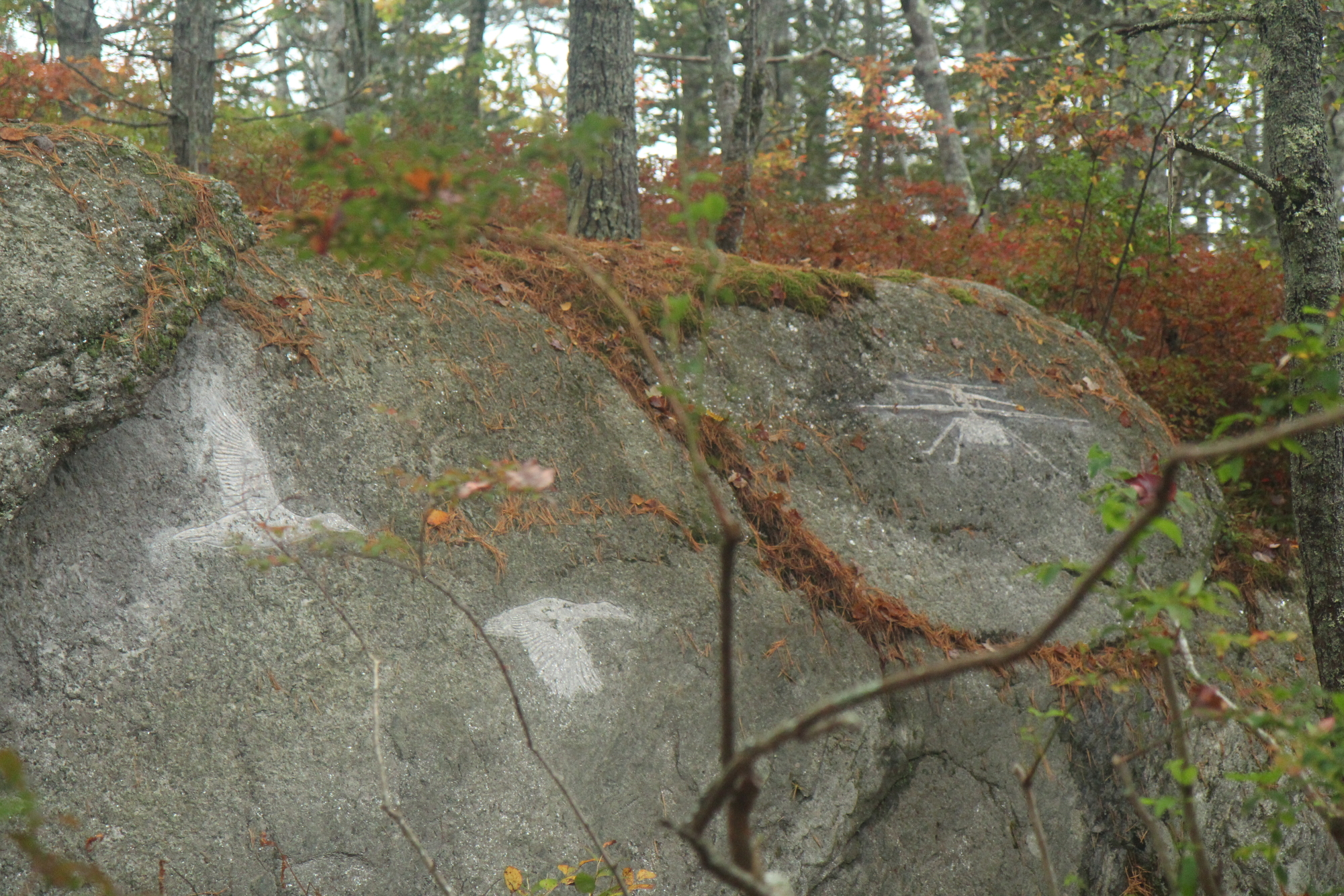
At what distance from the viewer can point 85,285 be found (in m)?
3.36

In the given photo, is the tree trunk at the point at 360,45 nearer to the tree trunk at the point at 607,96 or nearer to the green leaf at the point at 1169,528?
the tree trunk at the point at 607,96

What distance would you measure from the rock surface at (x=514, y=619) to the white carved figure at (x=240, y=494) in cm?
1

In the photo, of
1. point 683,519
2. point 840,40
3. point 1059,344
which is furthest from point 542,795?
point 840,40

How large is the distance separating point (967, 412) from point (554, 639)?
3.14m

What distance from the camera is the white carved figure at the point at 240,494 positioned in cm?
343

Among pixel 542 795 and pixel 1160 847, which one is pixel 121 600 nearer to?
pixel 542 795

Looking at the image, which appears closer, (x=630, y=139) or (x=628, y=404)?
(x=628, y=404)

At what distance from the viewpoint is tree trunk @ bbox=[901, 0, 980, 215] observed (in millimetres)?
13547

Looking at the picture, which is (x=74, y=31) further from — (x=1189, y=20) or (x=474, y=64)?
(x=1189, y=20)

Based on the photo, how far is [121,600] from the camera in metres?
3.23

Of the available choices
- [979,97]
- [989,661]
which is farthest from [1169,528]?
[979,97]

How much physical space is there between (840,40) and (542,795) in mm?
23849

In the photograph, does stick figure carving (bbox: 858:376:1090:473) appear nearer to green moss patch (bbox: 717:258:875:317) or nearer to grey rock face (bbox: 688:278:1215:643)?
grey rock face (bbox: 688:278:1215:643)

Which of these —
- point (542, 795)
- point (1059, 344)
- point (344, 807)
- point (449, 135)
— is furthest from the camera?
point (449, 135)
